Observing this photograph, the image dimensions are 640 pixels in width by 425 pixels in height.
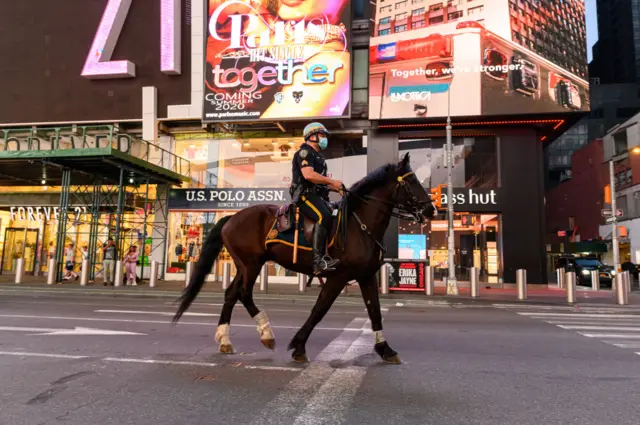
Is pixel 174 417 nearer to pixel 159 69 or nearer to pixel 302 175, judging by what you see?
pixel 302 175

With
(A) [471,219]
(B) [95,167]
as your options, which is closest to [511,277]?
(A) [471,219]

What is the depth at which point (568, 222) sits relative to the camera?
58312 mm

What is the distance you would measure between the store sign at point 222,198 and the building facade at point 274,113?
0.08m

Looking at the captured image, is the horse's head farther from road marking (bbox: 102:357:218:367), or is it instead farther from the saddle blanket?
road marking (bbox: 102:357:218:367)

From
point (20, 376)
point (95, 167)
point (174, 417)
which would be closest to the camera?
point (174, 417)

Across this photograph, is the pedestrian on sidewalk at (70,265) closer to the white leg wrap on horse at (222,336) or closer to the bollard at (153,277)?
the bollard at (153,277)

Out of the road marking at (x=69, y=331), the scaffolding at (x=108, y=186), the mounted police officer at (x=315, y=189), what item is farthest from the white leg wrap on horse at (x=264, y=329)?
the scaffolding at (x=108, y=186)

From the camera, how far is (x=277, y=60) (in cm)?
2253

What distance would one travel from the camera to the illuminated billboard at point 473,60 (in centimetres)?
2097

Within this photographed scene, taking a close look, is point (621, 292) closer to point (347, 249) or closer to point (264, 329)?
point (347, 249)

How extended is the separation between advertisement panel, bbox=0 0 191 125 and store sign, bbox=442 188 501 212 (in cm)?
1558

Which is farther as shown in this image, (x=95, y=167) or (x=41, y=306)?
(x=95, y=167)

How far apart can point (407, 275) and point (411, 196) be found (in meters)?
11.8

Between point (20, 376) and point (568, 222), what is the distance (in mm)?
65389
